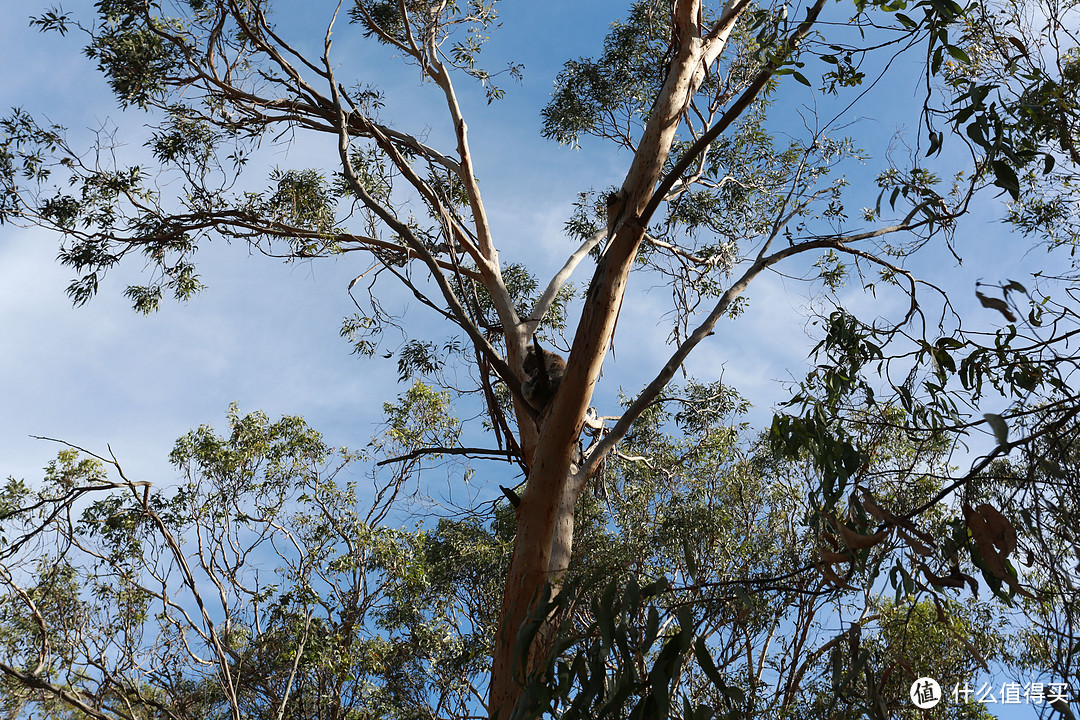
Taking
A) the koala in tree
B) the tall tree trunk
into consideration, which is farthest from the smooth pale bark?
the koala in tree

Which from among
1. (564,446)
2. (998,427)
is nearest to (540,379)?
(564,446)

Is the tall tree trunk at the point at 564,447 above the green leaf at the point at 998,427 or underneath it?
above

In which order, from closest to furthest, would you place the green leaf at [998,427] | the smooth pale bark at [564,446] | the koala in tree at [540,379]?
the green leaf at [998,427] → the smooth pale bark at [564,446] → the koala in tree at [540,379]

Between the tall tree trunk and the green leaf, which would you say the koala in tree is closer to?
the tall tree trunk

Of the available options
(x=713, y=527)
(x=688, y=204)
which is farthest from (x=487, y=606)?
(x=688, y=204)

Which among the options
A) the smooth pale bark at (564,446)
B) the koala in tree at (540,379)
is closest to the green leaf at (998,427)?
the smooth pale bark at (564,446)

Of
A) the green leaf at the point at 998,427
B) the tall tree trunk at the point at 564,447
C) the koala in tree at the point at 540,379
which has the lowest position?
the green leaf at the point at 998,427

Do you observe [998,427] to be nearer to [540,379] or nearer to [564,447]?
[564,447]

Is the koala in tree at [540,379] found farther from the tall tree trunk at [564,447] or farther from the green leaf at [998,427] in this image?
the green leaf at [998,427]

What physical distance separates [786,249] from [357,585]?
196 inches

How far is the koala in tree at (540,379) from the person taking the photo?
5160 mm

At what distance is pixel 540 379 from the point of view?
17.1ft

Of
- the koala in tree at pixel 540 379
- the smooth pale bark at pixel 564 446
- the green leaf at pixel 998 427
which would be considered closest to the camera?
the green leaf at pixel 998 427

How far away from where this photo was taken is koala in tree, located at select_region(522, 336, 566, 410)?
516 centimetres
